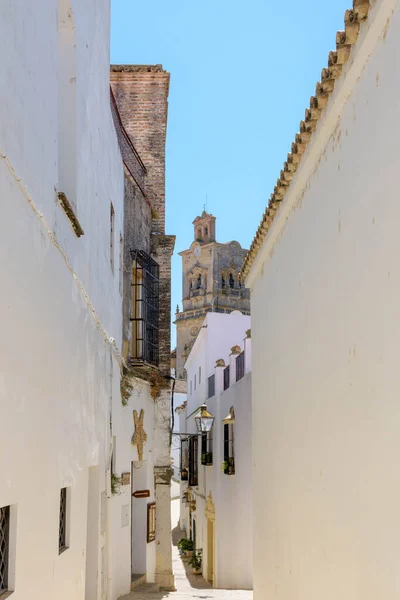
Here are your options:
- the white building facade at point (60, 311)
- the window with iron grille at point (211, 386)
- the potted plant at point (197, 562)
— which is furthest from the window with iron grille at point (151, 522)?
the potted plant at point (197, 562)

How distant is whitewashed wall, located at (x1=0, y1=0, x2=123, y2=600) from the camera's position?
4.41m

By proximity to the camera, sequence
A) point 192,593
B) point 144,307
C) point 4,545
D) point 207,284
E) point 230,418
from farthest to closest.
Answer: point 207,284, point 230,418, point 144,307, point 192,593, point 4,545

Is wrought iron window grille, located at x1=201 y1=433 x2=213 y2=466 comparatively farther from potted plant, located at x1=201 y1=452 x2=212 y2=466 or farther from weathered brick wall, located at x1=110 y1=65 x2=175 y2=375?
weathered brick wall, located at x1=110 y1=65 x2=175 y2=375

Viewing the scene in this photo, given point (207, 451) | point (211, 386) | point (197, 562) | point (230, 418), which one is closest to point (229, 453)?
point (230, 418)

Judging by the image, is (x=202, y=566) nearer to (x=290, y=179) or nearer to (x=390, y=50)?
(x=290, y=179)

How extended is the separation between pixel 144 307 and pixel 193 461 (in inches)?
465

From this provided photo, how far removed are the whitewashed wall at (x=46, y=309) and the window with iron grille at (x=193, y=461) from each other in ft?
49.7

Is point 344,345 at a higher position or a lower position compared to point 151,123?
lower

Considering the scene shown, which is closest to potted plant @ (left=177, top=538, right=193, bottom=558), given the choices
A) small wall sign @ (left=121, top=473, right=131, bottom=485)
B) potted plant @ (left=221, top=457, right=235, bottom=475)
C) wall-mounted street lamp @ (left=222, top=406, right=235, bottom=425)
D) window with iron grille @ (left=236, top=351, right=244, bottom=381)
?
potted plant @ (left=221, top=457, right=235, bottom=475)

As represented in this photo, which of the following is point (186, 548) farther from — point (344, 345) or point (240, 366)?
point (344, 345)

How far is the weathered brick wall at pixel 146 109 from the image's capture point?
55.6ft

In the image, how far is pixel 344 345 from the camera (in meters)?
5.18

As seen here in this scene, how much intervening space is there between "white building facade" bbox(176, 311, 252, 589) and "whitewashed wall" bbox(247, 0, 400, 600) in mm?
6753

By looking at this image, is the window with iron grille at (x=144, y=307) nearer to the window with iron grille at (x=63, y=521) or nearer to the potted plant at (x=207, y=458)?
the potted plant at (x=207, y=458)
